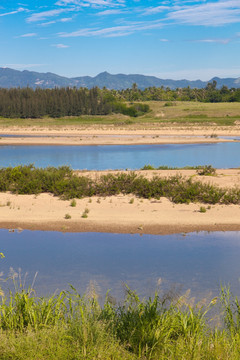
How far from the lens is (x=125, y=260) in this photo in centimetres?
1313

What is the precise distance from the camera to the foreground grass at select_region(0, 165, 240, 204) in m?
20.4

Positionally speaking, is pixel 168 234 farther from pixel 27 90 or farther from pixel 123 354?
pixel 27 90

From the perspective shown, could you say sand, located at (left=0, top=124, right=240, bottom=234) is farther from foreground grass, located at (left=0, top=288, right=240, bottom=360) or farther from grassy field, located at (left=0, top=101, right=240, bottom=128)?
grassy field, located at (left=0, top=101, right=240, bottom=128)

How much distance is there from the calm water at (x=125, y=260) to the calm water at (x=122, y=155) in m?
15.9

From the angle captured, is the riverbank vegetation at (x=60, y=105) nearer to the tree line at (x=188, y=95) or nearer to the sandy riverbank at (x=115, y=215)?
the tree line at (x=188, y=95)

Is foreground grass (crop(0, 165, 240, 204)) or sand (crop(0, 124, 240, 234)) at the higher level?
foreground grass (crop(0, 165, 240, 204))

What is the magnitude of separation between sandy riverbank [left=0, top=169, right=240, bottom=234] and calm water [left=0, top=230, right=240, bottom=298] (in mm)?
731

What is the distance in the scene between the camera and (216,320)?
29.1 feet

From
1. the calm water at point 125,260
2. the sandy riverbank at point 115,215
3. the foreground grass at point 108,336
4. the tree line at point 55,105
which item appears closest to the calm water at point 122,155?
the sandy riverbank at point 115,215

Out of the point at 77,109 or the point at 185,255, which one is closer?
the point at 185,255

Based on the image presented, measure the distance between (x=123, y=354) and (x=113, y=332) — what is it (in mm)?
581

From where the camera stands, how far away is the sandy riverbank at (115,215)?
665 inches

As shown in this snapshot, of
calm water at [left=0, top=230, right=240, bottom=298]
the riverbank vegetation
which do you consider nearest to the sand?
calm water at [left=0, top=230, right=240, bottom=298]

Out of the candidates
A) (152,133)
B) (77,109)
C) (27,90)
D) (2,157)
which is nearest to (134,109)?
(77,109)
